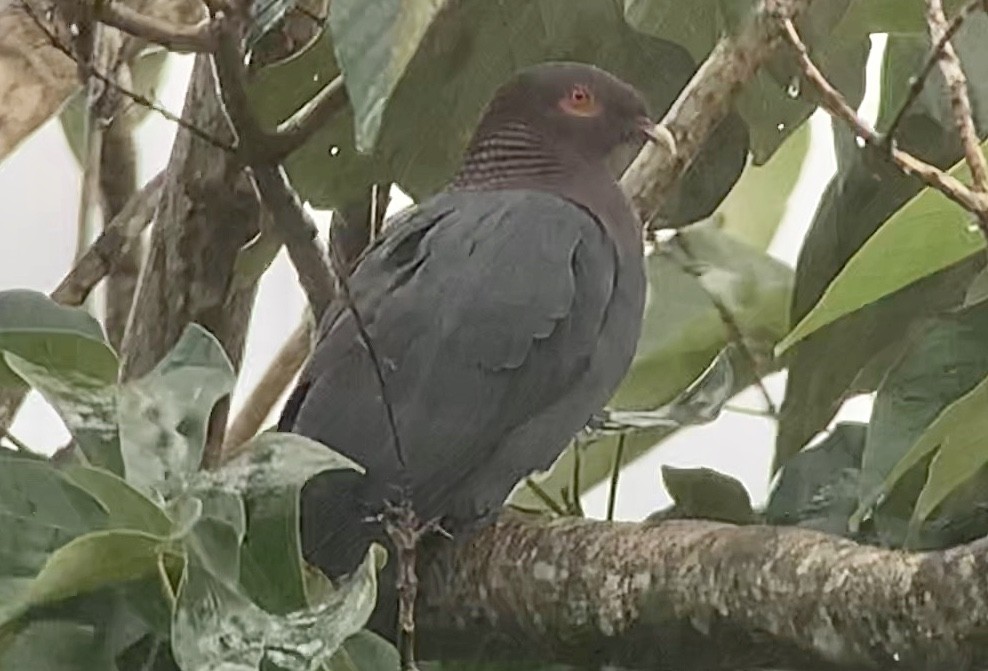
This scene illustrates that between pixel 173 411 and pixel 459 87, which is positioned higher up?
pixel 459 87

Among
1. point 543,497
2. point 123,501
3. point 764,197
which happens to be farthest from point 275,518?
point 764,197

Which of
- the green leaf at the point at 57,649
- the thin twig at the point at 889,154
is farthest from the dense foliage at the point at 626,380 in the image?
the thin twig at the point at 889,154

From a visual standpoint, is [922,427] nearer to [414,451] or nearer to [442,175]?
[414,451]

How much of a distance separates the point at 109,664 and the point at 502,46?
1.74ft

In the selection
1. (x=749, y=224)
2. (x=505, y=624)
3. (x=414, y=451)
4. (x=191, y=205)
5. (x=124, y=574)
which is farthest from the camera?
(x=749, y=224)

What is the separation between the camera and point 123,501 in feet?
2.01

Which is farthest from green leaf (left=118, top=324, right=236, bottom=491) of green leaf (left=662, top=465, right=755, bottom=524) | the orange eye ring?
the orange eye ring

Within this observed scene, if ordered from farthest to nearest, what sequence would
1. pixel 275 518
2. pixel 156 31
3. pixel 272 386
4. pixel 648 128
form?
pixel 272 386 → pixel 648 128 → pixel 156 31 → pixel 275 518

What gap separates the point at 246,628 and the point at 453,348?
1.17 feet

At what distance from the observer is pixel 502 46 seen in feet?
3.51

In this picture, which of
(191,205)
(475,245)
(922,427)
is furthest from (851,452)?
(191,205)

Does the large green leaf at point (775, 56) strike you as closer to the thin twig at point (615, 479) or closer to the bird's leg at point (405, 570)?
the thin twig at point (615, 479)

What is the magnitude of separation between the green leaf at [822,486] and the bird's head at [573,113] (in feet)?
0.72

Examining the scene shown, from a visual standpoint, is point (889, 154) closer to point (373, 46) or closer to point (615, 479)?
point (373, 46)
